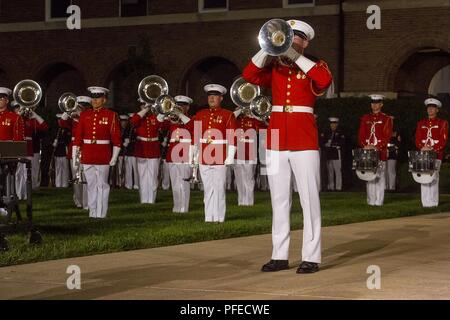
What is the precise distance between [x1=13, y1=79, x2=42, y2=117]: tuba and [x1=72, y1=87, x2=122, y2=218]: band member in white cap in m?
4.12

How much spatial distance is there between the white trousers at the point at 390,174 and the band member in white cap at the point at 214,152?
11.0 metres

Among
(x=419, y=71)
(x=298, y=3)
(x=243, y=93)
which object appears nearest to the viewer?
(x=243, y=93)

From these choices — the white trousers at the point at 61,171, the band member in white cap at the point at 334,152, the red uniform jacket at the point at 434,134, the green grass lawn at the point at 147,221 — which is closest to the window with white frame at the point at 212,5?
the band member in white cap at the point at 334,152

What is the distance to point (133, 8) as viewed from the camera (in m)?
35.5

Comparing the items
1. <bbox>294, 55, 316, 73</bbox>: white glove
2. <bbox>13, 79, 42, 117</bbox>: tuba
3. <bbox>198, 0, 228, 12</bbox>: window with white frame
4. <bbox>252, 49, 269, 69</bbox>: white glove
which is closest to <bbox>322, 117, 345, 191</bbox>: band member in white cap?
<bbox>198, 0, 228, 12</bbox>: window with white frame

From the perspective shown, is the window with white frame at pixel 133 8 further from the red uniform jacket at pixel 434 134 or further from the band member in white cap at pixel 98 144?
the band member in white cap at pixel 98 144

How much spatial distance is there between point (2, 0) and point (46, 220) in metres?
22.6

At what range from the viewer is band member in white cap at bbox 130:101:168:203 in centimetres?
2108

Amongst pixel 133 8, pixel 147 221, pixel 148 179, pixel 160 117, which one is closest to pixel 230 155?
pixel 147 221

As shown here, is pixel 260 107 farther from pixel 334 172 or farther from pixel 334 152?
pixel 334 172

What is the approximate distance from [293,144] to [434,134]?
9949 mm

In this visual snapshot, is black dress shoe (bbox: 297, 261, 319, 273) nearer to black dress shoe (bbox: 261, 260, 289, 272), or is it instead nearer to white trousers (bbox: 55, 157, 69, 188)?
black dress shoe (bbox: 261, 260, 289, 272)

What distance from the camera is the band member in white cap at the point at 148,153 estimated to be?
21078mm

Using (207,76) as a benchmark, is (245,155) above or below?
below
